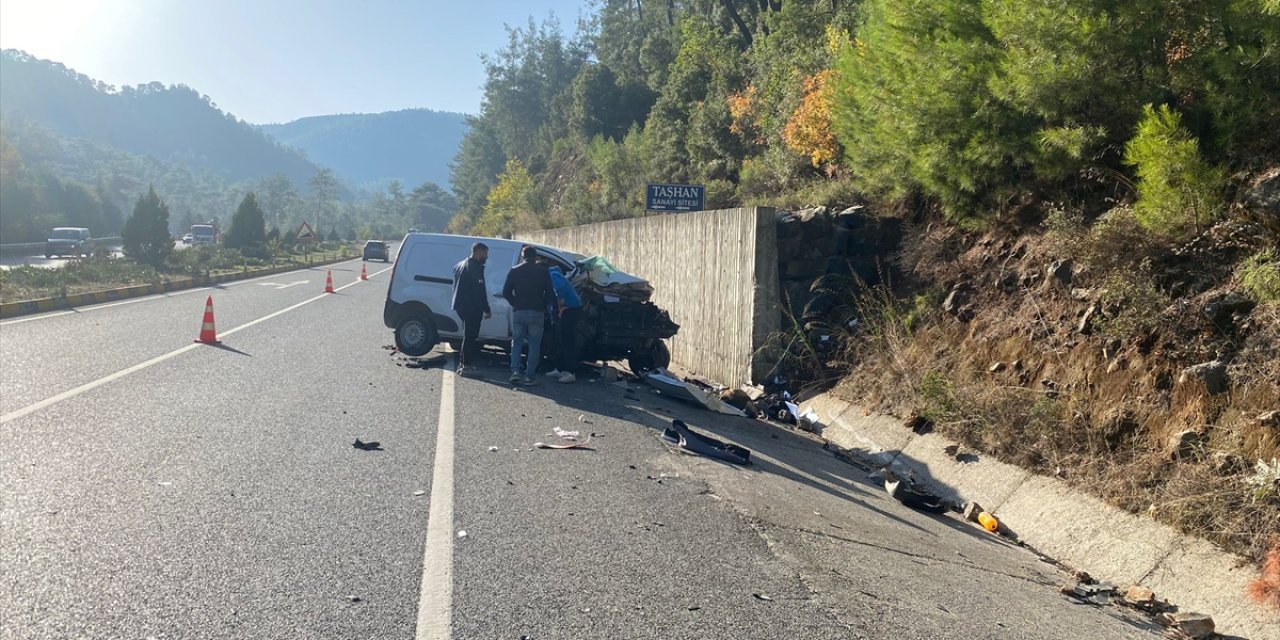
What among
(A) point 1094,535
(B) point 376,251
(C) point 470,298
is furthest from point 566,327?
(B) point 376,251

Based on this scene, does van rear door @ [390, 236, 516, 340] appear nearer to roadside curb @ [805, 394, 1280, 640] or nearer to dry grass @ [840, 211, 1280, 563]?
dry grass @ [840, 211, 1280, 563]

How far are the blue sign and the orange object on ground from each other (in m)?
11.1

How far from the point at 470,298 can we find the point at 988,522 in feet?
24.4

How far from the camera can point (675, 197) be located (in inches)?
717

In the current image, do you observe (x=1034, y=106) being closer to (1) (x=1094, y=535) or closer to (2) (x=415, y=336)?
(1) (x=1094, y=535)

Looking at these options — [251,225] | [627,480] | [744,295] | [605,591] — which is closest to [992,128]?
[744,295]

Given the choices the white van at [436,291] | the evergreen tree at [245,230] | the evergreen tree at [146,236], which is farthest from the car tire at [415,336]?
the evergreen tree at [245,230]

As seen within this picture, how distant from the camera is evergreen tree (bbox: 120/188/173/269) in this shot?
38.7 m

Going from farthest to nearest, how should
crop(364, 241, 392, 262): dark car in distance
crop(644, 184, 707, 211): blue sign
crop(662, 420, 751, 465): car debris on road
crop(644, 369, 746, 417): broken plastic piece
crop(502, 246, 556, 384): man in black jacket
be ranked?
crop(364, 241, 392, 262): dark car in distance
crop(644, 184, 707, 211): blue sign
crop(502, 246, 556, 384): man in black jacket
crop(644, 369, 746, 417): broken plastic piece
crop(662, 420, 751, 465): car debris on road

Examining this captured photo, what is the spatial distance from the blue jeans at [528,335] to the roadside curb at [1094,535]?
4476 mm

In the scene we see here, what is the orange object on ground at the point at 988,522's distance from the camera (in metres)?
Answer: 7.64

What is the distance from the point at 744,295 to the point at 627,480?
6437 millimetres

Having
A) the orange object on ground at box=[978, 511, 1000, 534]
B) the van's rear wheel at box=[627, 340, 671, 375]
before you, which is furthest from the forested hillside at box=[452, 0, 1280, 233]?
the van's rear wheel at box=[627, 340, 671, 375]

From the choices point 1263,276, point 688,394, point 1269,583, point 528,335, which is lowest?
point 688,394
